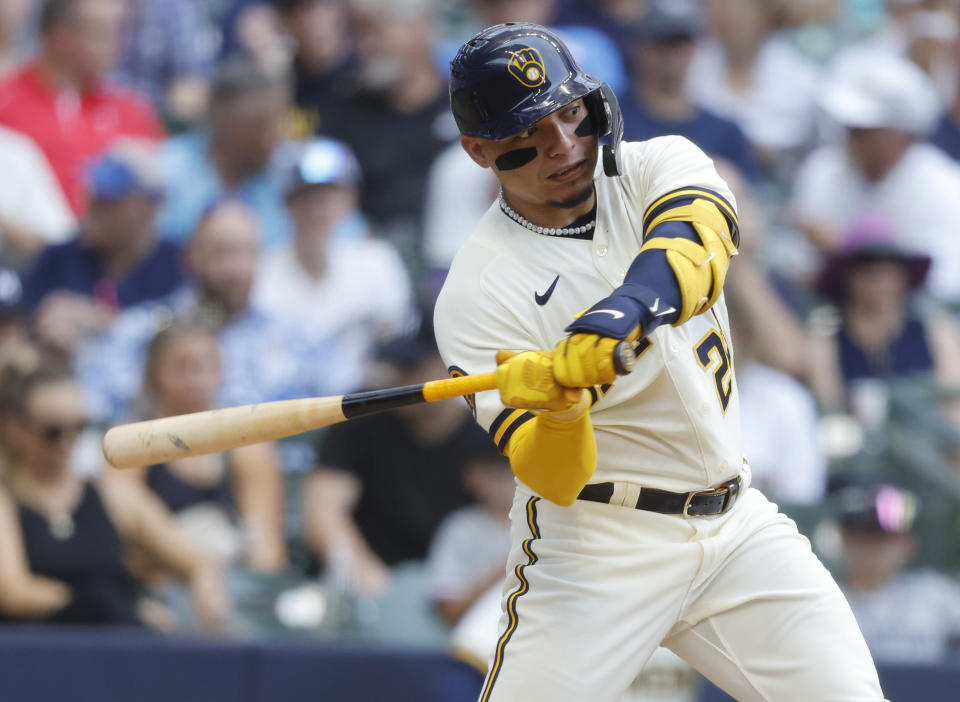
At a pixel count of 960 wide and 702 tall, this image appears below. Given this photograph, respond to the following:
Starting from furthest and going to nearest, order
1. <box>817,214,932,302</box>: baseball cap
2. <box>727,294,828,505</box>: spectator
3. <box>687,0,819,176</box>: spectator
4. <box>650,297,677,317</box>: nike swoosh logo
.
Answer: <box>687,0,819,176</box>: spectator, <box>817,214,932,302</box>: baseball cap, <box>727,294,828,505</box>: spectator, <box>650,297,677,317</box>: nike swoosh logo

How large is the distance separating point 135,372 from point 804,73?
3.98 m

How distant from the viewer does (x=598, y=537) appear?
3.20m

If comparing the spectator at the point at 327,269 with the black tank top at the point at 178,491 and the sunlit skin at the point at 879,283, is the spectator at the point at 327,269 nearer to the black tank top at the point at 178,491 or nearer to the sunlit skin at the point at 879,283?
the black tank top at the point at 178,491

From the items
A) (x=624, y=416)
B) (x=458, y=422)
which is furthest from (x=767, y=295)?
(x=624, y=416)

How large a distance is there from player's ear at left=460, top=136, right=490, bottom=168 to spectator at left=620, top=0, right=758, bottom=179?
3415 mm

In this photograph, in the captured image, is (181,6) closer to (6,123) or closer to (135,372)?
(6,123)

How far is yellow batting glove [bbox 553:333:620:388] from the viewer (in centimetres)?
268

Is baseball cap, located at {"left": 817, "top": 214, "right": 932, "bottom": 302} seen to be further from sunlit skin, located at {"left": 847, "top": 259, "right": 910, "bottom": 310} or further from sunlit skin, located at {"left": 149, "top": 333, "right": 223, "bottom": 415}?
sunlit skin, located at {"left": 149, "top": 333, "right": 223, "bottom": 415}

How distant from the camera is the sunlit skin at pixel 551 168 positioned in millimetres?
3102

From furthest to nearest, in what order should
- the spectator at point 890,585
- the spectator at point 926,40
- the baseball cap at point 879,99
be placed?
the spectator at point 926,40 → the baseball cap at point 879,99 → the spectator at point 890,585

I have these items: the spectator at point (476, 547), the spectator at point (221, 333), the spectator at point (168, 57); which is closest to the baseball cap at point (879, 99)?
the spectator at point (476, 547)

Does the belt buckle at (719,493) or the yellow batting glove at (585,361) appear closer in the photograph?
the yellow batting glove at (585,361)

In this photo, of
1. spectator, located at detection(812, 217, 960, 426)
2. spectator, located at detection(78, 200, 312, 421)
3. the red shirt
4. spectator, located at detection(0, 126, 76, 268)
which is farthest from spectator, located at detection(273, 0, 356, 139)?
spectator, located at detection(812, 217, 960, 426)

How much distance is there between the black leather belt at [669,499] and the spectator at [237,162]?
3579 millimetres
